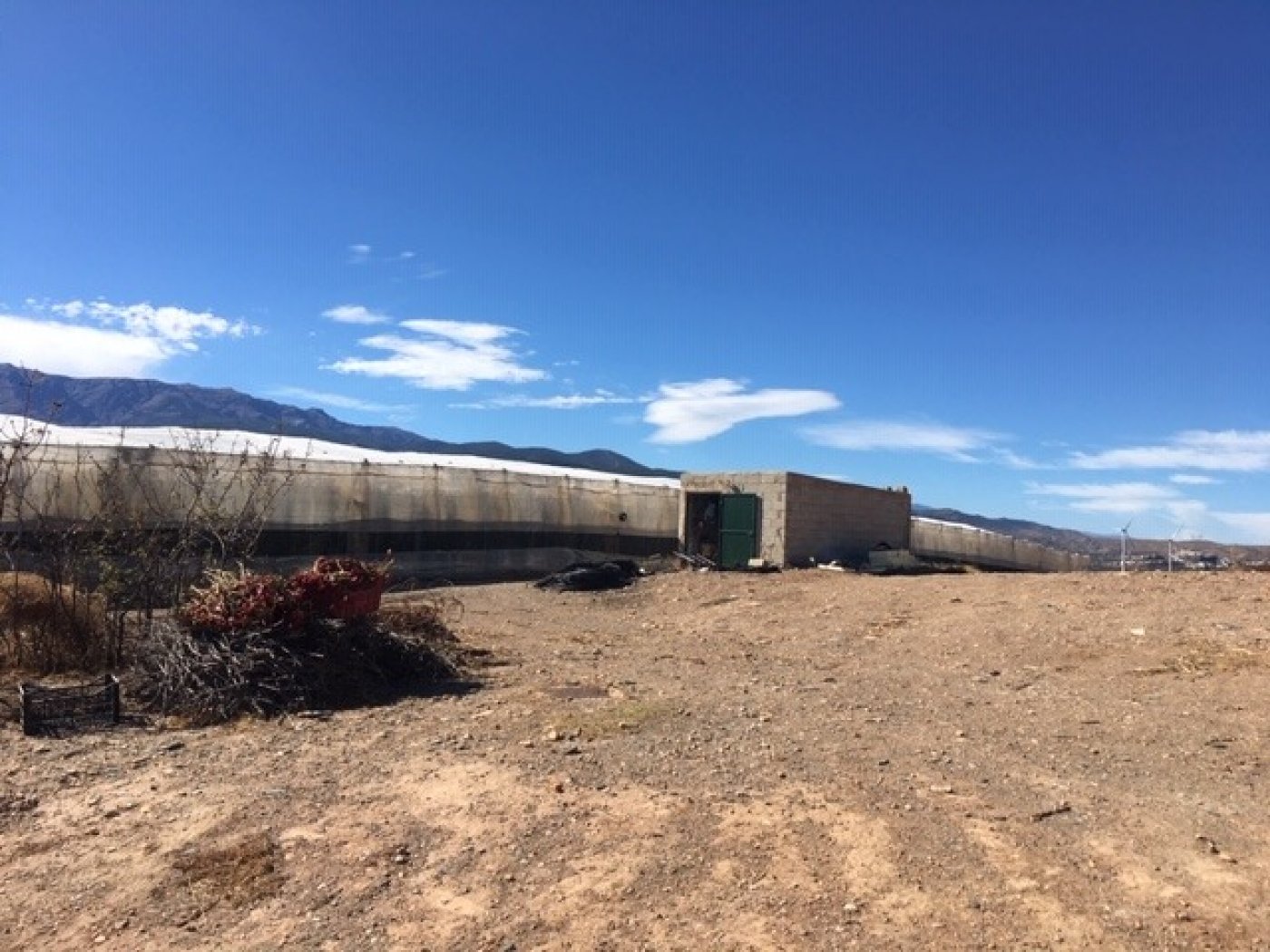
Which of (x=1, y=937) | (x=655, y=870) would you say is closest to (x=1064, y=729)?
(x=655, y=870)

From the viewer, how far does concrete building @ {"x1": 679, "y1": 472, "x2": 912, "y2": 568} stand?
22188 millimetres

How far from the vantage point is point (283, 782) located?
20.0 feet

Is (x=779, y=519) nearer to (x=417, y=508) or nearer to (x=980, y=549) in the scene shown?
(x=417, y=508)

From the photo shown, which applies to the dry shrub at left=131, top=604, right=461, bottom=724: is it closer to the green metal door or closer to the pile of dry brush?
the pile of dry brush

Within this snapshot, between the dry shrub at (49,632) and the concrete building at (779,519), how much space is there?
15.1 meters

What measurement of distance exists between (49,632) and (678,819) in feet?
22.9

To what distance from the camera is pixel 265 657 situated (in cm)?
820

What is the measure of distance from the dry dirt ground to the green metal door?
13.0 m

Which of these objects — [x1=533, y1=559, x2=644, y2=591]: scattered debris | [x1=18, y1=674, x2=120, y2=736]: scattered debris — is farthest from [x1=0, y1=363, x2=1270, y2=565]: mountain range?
[x1=18, y1=674, x2=120, y2=736]: scattered debris

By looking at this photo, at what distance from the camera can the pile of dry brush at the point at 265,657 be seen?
7.97 meters

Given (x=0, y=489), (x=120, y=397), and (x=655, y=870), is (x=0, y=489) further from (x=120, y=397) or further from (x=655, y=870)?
(x=120, y=397)

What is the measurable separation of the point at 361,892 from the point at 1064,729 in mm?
5033

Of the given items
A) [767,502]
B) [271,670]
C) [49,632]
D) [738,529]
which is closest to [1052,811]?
[271,670]

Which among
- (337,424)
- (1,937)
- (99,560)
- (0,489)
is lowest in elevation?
(1,937)
